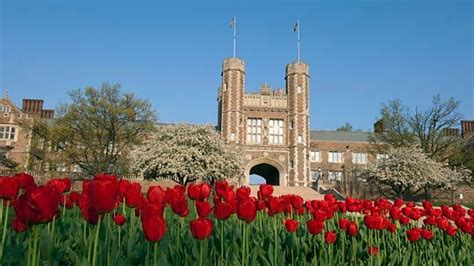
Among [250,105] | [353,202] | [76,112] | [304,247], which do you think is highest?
[250,105]

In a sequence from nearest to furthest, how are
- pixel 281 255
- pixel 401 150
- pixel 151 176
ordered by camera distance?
pixel 281 255 → pixel 151 176 → pixel 401 150

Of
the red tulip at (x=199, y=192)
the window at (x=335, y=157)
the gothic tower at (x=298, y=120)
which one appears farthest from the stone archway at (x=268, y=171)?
the red tulip at (x=199, y=192)

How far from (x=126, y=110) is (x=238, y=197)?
2346cm

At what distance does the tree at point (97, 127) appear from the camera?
24.9m

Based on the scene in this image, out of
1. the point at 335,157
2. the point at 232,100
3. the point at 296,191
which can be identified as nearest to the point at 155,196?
the point at 296,191

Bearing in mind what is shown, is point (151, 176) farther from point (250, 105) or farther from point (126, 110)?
point (250, 105)

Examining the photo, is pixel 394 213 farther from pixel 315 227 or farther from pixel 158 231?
pixel 158 231

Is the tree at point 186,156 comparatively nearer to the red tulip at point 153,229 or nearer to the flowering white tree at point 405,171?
the flowering white tree at point 405,171

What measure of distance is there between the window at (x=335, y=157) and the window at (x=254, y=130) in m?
10.4

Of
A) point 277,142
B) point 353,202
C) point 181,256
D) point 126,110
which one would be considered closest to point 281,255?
point 181,256

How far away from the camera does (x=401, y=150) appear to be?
2469 cm

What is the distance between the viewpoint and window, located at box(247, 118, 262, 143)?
110 feet

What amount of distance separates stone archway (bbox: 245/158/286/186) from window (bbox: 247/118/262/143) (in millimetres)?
1993

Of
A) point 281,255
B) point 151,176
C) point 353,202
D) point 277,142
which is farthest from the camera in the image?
point 277,142
